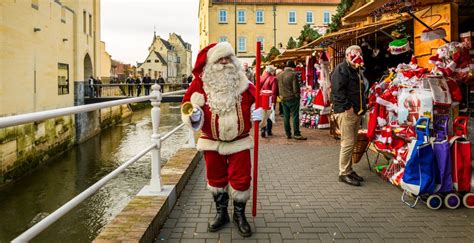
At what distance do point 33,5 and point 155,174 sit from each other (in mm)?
18422

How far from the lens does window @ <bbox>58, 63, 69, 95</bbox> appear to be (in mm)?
23519

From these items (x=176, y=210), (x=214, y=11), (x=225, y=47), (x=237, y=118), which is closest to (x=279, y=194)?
(x=176, y=210)

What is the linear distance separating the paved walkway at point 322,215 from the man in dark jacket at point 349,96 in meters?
0.51

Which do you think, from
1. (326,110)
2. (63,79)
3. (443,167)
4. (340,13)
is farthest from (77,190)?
(443,167)

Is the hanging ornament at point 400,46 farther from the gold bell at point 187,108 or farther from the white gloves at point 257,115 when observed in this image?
the gold bell at point 187,108

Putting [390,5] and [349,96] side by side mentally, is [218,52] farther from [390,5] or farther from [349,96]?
[390,5]

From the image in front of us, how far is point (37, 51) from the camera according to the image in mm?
19938

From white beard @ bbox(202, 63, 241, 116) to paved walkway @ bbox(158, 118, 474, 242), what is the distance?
1.13 meters

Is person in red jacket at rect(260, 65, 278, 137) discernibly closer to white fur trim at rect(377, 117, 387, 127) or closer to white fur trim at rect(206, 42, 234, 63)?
white fur trim at rect(377, 117, 387, 127)

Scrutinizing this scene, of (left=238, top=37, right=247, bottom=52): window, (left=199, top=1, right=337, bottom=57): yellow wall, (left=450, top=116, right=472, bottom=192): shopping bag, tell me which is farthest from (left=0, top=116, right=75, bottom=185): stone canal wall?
(left=238, top=37, right=247, bottom=52): window

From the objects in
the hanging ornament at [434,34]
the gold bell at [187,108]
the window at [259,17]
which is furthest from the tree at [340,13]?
the window at [259,17]

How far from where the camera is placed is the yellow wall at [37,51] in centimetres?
1656

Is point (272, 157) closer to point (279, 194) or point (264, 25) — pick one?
point (279, 194)

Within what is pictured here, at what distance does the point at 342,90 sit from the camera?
522 cm
